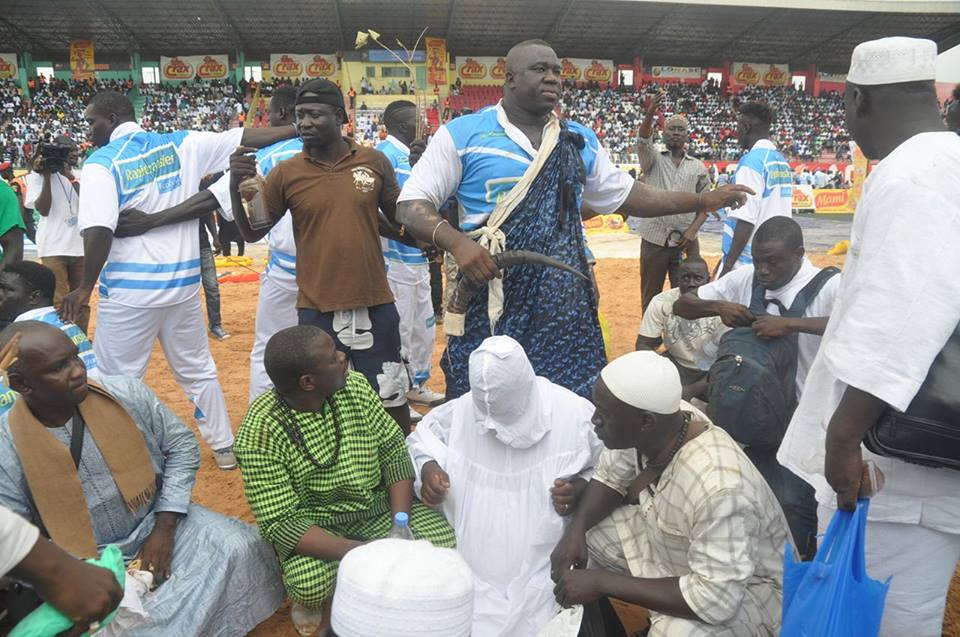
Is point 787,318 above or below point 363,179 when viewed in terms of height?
below

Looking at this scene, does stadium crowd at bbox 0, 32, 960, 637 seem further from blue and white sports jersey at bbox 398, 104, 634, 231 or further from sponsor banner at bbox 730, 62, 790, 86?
sponsor banner at bbox 730, 62, 790, 86

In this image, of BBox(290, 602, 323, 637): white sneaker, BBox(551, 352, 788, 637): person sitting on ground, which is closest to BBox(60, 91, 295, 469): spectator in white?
BBox(290, 602, 323, 637): white sneaker

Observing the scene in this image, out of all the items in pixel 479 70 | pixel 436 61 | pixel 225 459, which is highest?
pixel 436 61

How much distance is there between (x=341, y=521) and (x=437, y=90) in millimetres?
28724

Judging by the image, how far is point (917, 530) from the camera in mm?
2004

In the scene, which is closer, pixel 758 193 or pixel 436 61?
pixel 758 193

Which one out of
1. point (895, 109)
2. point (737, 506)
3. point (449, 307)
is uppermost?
point (895, 109)

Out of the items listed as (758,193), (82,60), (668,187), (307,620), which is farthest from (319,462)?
(82,60)

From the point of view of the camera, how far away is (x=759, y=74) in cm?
3547

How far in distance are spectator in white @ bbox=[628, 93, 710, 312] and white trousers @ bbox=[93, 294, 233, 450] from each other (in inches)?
143

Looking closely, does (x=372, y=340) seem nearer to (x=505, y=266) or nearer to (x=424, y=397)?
(x=505, y=266)

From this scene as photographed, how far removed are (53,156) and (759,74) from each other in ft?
119

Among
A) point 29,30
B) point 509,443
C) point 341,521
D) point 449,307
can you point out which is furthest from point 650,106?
point 29,30

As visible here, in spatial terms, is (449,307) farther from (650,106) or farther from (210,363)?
(650,106)
